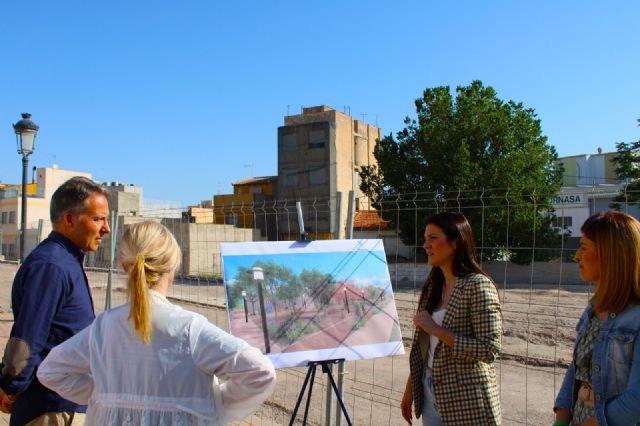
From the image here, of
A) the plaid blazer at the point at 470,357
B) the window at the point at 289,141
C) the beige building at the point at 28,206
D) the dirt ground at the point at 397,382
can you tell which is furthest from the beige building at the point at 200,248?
the beige building at the point at 28,206

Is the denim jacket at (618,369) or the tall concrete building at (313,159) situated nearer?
the denim jacket at (618,369)

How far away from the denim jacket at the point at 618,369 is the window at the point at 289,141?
43400 millimetres

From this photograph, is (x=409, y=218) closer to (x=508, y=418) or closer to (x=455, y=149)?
(x=455, y=149)

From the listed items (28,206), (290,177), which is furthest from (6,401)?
(28,206)

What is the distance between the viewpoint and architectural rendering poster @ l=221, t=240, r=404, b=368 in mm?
3145

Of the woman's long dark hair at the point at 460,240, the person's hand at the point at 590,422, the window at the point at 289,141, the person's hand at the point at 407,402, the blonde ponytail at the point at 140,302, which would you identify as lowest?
the person's hand at the point at 407,402

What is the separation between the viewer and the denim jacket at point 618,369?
198 cm

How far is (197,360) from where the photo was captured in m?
1.86

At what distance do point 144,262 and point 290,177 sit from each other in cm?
4363

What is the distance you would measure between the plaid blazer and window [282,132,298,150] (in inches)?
1685

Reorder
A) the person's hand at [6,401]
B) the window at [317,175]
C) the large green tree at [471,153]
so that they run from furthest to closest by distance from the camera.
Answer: the window at [317,175] → the large green tree at [471,153] → the person's hand at [6,401]

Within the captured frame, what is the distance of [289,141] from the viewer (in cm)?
4538

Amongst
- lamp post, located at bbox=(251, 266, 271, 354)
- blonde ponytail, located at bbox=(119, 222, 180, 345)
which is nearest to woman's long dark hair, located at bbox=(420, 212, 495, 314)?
lamp post, located at bbox=(251, 266, 271, 354)

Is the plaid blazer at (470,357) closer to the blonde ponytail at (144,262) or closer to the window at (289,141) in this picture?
the blonde ponytail at (144,262)
